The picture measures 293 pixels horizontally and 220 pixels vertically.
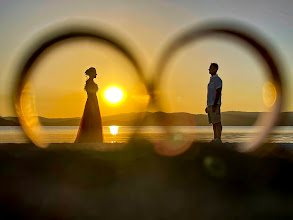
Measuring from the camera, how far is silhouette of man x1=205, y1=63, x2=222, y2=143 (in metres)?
10.3

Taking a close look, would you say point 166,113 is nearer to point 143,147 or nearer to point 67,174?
point 143,147

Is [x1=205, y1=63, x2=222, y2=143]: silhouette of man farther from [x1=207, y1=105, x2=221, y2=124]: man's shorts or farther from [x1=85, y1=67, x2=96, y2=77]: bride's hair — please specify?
[x1=85, y1=67, x2=96, y2=77]: bride's hair

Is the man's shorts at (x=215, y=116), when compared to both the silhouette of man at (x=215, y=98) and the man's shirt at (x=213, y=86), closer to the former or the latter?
the silhouette of man at (x=215, y=98)

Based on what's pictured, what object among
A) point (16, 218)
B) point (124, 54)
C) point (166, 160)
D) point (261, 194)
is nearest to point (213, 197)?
point (261, 194)

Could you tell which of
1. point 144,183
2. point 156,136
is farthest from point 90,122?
point 156,136

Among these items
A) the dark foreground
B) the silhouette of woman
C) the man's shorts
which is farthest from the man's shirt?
the silhouette of woman

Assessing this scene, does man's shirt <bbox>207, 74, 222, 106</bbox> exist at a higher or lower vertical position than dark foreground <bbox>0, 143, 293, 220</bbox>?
higher

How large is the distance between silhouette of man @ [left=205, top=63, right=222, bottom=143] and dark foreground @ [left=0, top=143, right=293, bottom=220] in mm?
2170

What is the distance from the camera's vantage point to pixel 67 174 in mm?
6324

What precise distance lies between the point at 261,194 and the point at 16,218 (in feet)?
10.3

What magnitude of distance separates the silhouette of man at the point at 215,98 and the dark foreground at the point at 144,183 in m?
2.17

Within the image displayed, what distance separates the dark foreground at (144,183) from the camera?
4715 millimetres

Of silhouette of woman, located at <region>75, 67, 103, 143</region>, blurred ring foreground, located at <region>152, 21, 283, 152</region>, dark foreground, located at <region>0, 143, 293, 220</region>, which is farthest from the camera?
silhouette of woman, located at <region>75, 67, 103, 143</region>

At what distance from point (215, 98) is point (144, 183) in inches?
199
